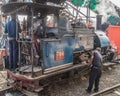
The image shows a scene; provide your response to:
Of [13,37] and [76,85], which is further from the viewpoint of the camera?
[76,85]

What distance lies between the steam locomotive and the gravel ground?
2.43 ft

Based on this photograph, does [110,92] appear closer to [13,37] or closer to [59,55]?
[59,55]

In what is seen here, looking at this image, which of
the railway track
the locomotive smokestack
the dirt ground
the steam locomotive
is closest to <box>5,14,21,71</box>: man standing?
the steam locomotive

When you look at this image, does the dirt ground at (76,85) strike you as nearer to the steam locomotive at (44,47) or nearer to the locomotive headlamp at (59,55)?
the steam locomotive at (44,47)

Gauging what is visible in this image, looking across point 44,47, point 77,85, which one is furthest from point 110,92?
point 44,47

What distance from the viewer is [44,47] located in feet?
23.2

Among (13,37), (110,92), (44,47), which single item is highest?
(13,37)

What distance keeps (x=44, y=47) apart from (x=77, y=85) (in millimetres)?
2845

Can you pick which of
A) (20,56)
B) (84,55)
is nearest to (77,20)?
(84,55)

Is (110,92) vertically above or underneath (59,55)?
underneath

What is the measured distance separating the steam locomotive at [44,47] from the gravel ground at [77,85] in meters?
0.74

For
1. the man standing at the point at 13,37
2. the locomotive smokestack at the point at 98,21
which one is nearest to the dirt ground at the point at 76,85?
the man standing at the point at 13,37

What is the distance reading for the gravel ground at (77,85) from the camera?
320 inches

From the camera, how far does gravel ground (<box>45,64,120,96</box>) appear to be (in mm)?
8123
